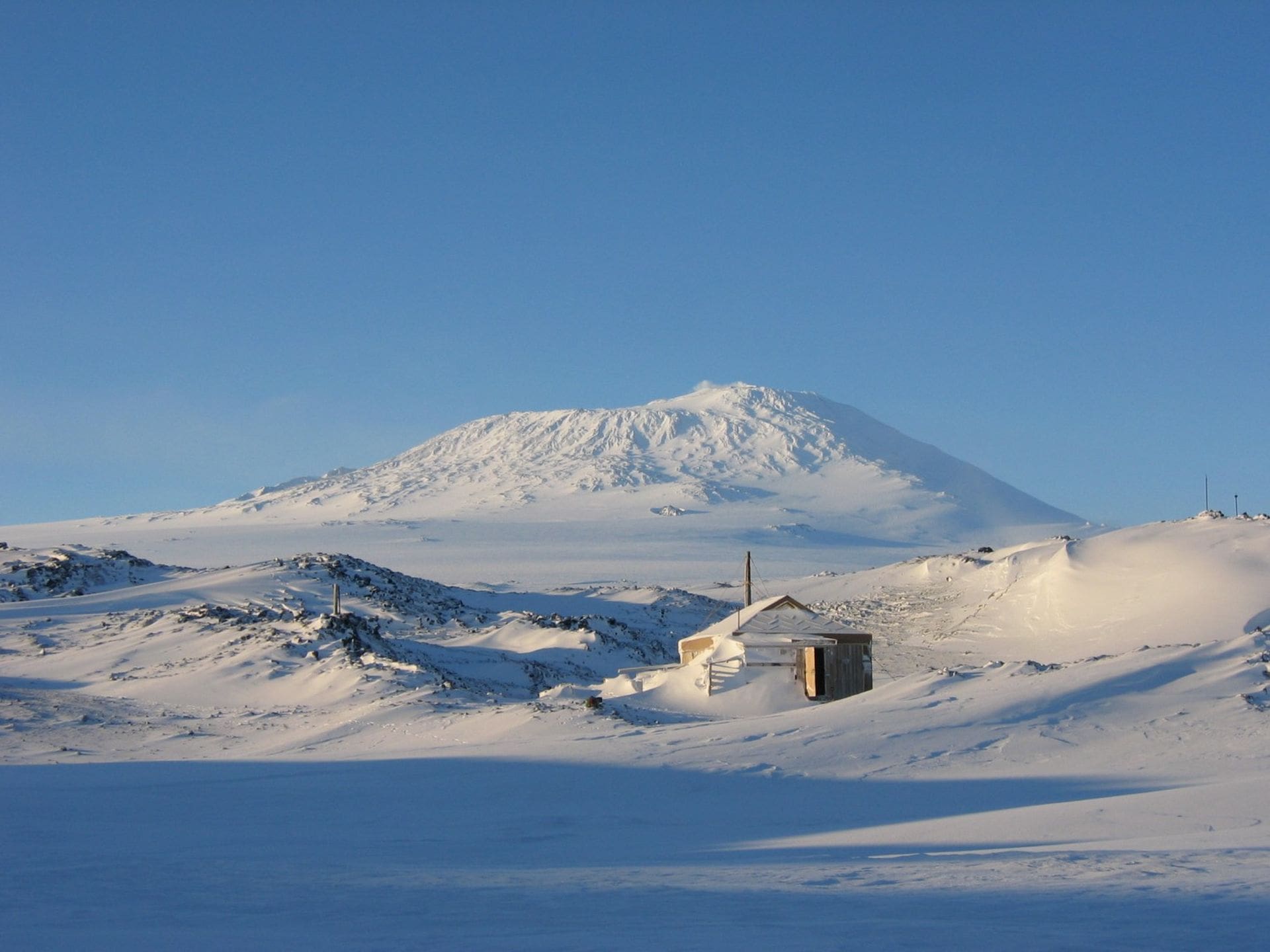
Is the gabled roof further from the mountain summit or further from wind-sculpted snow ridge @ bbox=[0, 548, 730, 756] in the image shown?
the mountain summit

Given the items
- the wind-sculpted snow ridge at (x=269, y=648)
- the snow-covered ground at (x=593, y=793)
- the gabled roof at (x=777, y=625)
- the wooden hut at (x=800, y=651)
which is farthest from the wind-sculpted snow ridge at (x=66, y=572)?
the wooden hut at (x=800, y=651)

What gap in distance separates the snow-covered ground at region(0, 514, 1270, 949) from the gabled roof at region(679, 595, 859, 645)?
1.95 metres

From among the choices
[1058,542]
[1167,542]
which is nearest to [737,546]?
[1058,542]

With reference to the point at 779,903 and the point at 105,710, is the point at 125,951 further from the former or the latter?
the point at 105,710

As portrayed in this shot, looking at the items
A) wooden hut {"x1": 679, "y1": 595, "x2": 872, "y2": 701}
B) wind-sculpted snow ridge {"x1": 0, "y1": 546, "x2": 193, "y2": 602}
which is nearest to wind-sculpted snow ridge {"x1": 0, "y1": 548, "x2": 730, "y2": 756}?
wind-sculpted snow ridge {"x1": 0, "y1": 546, "x2": 193, "y2": 602}

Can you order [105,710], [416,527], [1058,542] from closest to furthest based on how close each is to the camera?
[105,710] → [1058,542] → [416,527]

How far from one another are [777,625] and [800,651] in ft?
3.11

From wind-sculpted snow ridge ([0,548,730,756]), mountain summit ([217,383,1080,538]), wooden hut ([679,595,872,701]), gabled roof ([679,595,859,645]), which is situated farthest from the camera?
mountain summit ([217,383,1080,538])

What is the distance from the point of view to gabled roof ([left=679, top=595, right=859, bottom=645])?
27.2 metres

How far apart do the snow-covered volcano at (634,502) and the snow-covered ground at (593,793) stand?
1845 inches

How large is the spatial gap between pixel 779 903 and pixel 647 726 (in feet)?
39.7

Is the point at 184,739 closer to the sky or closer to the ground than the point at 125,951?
closer to the ground

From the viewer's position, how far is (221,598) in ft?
130

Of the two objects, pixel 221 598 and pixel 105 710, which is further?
pixel 221 598
